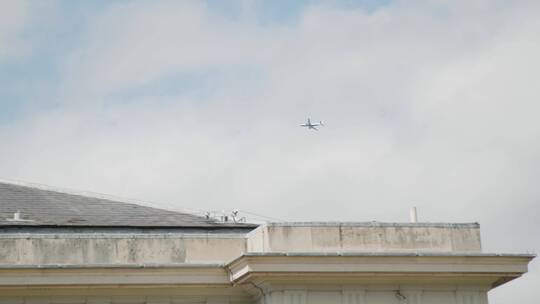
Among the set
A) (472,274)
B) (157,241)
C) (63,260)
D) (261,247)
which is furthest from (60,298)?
(472,274)

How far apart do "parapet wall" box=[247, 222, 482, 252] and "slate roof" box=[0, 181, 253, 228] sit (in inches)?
158

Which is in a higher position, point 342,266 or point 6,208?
point 6,208

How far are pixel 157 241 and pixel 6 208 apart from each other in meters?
5.19

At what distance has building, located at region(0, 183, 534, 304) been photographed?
77.7 feet

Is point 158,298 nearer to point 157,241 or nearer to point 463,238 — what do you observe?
point 157,241

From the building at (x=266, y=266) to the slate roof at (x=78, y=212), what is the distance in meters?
1.97

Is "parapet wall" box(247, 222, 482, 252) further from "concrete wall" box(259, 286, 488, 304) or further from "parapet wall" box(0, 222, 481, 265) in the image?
"concrete wall" box(259, 286, 488, 304)

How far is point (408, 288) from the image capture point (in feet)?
79.7

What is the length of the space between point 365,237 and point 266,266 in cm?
258

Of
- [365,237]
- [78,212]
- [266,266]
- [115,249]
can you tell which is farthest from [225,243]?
[78,212]

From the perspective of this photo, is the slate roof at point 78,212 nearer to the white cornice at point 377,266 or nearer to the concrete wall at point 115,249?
the concrete wall at point 115,249

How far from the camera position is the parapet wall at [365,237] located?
24172 millimetres

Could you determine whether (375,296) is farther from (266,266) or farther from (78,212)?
(78,212)

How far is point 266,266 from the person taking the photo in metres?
23.3
